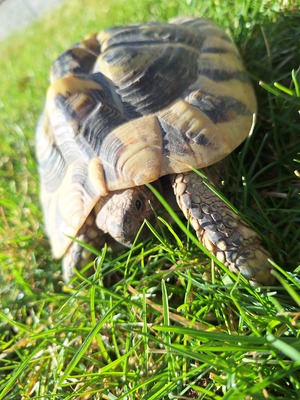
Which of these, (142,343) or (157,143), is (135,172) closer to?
(157,143)

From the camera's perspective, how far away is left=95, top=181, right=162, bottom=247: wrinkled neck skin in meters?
1.69

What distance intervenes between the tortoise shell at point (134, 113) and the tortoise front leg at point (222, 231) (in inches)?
3.6

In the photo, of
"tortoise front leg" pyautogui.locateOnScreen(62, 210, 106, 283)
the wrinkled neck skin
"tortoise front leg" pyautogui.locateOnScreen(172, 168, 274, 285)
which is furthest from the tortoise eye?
"tortoise front leg" pyautogui.locateOnScreen(62, 210, 106, 283)

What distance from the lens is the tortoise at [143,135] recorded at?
63.9 inches

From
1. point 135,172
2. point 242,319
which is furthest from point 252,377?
point 135,172

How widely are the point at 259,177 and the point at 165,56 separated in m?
0.67

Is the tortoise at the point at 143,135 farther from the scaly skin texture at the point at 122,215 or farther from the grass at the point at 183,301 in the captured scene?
the grass at the point at 183,301

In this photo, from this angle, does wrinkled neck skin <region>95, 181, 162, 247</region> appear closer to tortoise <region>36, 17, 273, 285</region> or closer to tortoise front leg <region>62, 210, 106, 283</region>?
tortoise <region>36, 17, 273, 285</region>

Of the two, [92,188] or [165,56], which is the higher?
[165,56]

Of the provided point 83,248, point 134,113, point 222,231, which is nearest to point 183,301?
point 222,231

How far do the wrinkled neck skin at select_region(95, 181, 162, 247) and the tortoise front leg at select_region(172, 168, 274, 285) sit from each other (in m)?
0.14

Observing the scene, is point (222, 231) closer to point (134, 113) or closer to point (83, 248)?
point (134, 113)

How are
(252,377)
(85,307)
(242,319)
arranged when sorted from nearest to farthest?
1. (252,377)
2. (242,319)
3. (85,307)

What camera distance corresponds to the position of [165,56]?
194 cm
